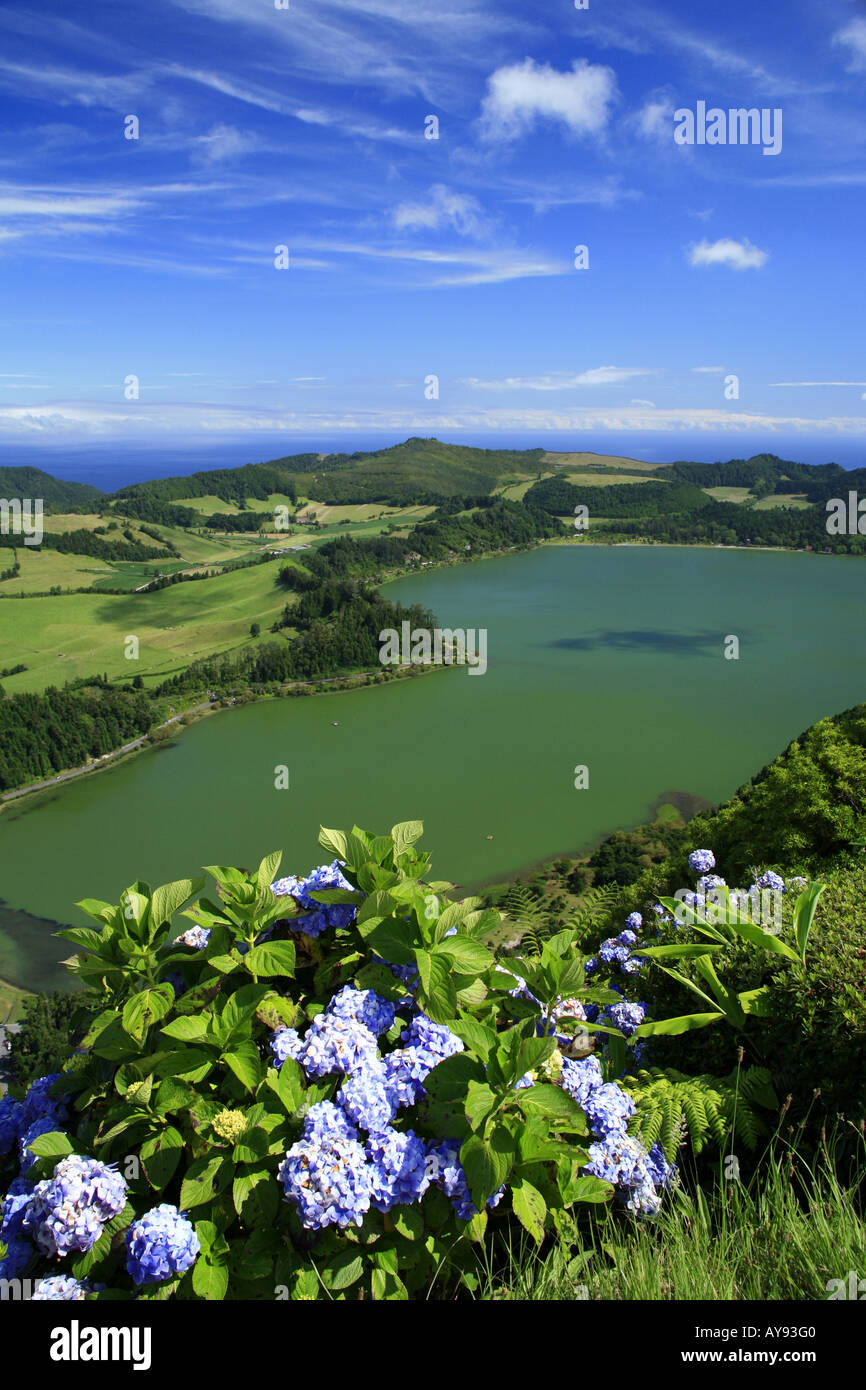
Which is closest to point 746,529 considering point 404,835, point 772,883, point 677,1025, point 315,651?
point 315,651

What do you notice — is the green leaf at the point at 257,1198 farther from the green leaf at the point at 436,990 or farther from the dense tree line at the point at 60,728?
the dense tree line at the point at 60,728

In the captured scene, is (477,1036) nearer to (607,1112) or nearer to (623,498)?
(607,1112)

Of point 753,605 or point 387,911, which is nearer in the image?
point 387,911

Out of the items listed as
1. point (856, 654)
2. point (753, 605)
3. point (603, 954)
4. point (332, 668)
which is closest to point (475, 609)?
point (332, 668)

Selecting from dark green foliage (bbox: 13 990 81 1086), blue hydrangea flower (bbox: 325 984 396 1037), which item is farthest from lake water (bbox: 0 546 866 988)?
blue hydrangea flower (bbox: 325 984 396 1037)
